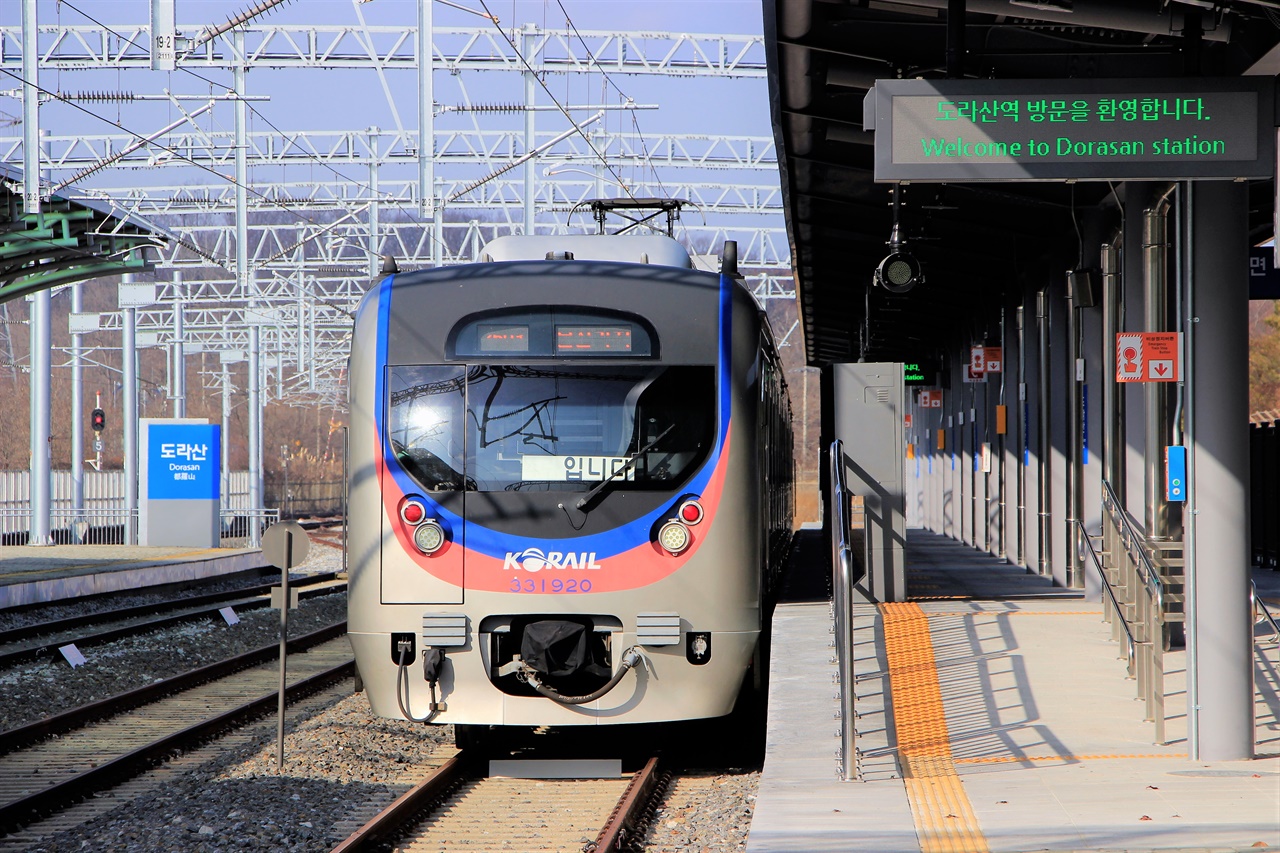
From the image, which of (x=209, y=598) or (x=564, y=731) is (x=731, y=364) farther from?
(x=209, y=598)

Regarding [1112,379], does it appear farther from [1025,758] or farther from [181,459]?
[181,459]

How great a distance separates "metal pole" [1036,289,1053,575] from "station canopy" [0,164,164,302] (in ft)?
40.6

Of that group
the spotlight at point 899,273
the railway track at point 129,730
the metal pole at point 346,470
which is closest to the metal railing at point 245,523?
the metal pole at point 346,470

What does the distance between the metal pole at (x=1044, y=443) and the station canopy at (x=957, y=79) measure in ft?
1.53

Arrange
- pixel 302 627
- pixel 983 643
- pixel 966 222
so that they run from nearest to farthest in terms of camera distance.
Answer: pixel 983 643 → pixel 966 222 → pixel 302 627

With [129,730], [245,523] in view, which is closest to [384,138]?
[245,523]

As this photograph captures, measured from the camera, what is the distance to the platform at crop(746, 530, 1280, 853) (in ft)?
19.8

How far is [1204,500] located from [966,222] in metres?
9.30

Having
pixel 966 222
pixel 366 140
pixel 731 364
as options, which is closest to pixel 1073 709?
pixel 731 364

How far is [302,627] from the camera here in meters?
19.9

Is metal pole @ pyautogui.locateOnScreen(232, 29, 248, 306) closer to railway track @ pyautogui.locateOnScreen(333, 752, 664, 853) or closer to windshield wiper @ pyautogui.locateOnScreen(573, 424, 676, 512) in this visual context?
railway track @ pyautogui.locateOnScreen(333, 752, 664, 853)

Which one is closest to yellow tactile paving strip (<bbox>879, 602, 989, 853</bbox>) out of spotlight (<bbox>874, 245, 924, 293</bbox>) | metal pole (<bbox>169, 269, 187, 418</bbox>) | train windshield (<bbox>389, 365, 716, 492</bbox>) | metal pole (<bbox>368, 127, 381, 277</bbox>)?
train windshield (<bbox>389, 365, 716, 492</bbox>)

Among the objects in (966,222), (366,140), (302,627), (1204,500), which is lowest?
(302,627)

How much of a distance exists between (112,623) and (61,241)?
5.27m
